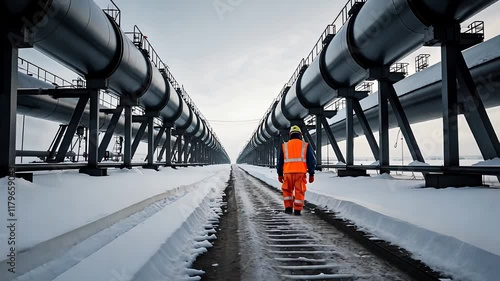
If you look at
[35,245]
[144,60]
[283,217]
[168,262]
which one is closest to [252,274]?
[168,262]

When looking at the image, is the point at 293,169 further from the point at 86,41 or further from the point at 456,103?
the point at 86,41

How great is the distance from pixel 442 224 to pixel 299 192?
8.23 ft

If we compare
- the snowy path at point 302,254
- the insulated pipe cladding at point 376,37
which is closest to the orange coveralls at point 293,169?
the snowy path at point 302,254

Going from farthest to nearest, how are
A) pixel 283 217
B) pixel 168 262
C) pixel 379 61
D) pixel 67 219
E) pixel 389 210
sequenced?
pixel 379 61, pixel 283 217, pixel 389 210, pixel 67 219, pixel 168 262

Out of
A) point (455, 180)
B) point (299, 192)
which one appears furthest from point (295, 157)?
point (455, 180)

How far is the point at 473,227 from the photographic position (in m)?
3.69

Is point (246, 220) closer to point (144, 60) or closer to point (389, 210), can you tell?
point (389, 210)

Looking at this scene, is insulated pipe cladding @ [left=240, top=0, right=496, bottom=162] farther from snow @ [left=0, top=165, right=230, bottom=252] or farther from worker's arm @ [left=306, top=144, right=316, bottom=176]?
snow @ [left=0, top=165, right=230, bottom=252]

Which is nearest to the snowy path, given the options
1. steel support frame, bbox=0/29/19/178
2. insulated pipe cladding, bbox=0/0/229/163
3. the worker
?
the worker

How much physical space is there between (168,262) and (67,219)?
1804mm

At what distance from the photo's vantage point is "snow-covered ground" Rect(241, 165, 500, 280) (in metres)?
2.80

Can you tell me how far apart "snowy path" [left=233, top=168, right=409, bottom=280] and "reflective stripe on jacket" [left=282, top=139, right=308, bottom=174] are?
118 centimetres

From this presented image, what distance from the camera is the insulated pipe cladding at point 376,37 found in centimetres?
692

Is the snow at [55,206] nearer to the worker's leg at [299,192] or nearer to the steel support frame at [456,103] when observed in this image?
the worker's leg at [299,192]
